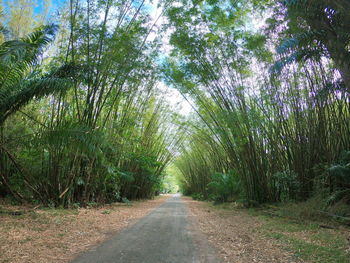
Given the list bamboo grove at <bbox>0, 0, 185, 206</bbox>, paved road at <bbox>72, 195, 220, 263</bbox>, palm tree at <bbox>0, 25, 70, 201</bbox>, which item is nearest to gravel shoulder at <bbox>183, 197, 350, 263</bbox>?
paved road at <bbox>72, 195, 220, 263</bbox>

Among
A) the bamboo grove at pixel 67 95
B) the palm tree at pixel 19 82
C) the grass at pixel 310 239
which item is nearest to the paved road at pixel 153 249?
the grass at pixel 310 239

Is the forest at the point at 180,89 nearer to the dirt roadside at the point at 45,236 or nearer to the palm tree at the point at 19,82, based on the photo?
the palm tree at the point at 19,82

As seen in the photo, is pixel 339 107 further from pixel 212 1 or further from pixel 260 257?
pixel 260 257

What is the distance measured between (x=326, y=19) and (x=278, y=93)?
10.6 ft

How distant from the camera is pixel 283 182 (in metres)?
7.43

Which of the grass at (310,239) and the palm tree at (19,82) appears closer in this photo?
the grass at (310,239)

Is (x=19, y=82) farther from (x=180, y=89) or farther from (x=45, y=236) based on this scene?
(x=180, y=89)

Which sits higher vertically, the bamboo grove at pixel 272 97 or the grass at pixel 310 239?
the bamboo grove at pixel 272 97

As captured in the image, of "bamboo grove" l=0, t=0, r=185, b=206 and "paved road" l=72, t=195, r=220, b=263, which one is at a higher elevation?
"bamboo grove" l=0, t=0, r=185, b=206

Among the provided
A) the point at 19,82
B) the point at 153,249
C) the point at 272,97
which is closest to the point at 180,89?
the point at 272,97

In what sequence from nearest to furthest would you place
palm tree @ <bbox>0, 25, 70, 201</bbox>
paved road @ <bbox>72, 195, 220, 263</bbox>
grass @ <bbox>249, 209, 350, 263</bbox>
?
paved road @ <bbox>72, 195, 220, 263</bbox>
grass @ <bbox>249, 209, 350, 263</bbox>
palm tree @ <bbox>0, 25, 70, 201</bbox>

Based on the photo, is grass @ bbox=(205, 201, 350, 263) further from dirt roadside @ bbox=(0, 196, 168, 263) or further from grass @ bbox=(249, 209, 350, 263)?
dirt roadside @ bbox=(0, 196, 168, 263)

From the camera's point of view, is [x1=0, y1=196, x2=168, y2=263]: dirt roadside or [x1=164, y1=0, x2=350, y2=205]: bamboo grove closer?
[x1=0, y1=196, x2=168, y2=263]: dirt roadside

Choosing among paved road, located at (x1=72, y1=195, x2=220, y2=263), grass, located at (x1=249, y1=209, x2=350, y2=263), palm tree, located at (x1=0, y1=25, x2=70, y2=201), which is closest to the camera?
paved road, located at (x1=72, y1=195, x2=220, y2=263)
